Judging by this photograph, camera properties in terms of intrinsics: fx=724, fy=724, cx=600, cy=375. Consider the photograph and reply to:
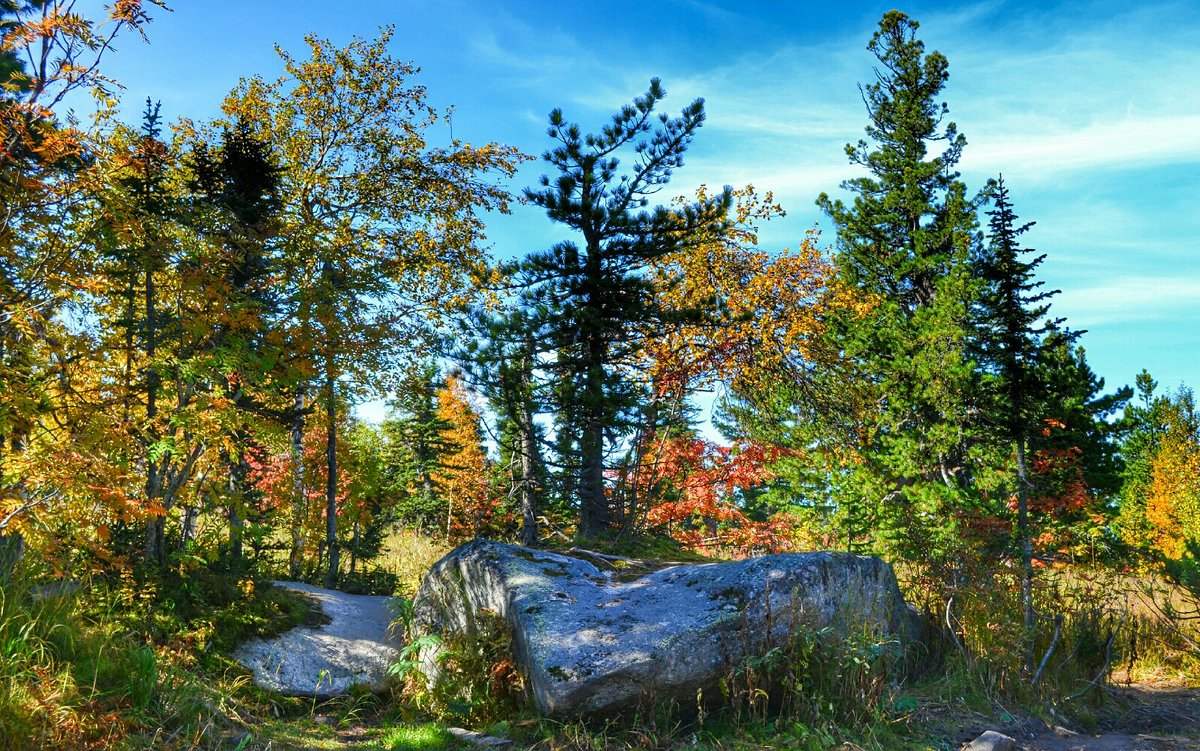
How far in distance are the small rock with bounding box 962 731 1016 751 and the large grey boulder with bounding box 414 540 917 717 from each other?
100cm

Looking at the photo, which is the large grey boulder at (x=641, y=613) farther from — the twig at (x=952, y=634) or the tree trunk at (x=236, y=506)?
the tree trunk at (x=236, y=506)

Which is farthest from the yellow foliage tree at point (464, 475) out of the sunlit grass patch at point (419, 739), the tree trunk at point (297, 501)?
the sunlit grass patch at point (419, 739)

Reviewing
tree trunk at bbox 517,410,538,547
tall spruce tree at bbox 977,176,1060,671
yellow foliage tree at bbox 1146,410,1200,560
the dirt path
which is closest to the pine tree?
tall spruce tree at bbox 977,176,1060,671

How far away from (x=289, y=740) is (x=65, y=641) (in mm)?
1764

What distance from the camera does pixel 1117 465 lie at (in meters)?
23.4

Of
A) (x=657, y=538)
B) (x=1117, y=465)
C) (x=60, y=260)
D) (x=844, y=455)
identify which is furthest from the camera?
(x=1117, y=465)

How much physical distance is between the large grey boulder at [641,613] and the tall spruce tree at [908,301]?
6.57 metres

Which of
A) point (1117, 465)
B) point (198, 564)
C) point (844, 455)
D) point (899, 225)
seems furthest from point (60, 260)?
point (1117, 465)

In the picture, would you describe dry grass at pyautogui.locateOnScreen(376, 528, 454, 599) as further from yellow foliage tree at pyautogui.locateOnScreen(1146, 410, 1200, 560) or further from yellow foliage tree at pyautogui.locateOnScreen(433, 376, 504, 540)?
yellow foliage tree at pyautogui.locateOnScreen(1146, 410, 1200, 560)

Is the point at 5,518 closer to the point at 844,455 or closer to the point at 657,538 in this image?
the point at 657,538

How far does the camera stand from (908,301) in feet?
58.4

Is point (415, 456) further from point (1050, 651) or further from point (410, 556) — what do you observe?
point (1050, 651)

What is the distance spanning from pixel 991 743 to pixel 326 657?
588 centimetres

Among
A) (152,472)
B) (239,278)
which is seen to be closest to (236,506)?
(152,472)
